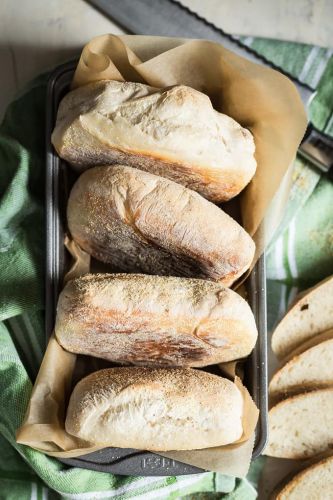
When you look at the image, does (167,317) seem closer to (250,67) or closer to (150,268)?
(150,268)

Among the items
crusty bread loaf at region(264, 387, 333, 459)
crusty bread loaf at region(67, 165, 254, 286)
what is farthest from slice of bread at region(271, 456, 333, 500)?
crusty bread loaf at region(67, 165, 254, 286)

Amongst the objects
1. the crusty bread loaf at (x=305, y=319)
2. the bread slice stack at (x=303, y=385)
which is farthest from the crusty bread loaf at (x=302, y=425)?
the crusty bread loaf at (x=305, y=319)

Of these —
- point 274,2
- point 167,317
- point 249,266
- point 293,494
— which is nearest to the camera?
point 167,317

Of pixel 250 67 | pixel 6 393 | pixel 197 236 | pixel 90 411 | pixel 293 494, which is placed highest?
pixel 250 67

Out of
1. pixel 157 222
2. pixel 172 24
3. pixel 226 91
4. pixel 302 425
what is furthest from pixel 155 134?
pixel 302 425

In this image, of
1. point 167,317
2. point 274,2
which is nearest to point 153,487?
point 167,317

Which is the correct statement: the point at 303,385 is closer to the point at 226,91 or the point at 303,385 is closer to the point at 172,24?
the point at 226,91

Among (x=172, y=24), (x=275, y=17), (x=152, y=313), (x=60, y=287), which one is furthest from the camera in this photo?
(x=275, y=17)
